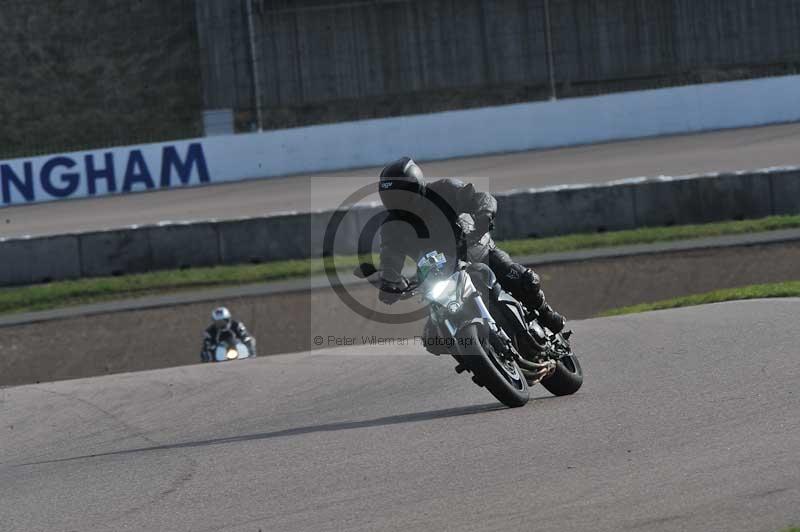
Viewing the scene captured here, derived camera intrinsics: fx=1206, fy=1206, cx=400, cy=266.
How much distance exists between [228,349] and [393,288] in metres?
8.60

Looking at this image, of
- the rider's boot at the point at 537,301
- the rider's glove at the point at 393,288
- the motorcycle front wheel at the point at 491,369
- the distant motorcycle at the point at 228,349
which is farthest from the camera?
the distant motorcycle at the point at 228,349

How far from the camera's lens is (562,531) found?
5.02 meters

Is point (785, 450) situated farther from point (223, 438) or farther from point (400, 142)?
point (400, 142)

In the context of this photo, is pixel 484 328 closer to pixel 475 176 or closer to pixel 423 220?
pixel 423 220

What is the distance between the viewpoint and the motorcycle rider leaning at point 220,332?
1599 cm

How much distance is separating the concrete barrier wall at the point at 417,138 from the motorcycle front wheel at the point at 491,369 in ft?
81.4

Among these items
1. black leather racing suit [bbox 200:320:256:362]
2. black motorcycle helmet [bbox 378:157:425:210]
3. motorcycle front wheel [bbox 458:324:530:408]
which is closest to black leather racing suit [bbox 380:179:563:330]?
black motorcycle helmet [bbox 378:157:425:210]

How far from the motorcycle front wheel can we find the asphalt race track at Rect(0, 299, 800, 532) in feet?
0.44

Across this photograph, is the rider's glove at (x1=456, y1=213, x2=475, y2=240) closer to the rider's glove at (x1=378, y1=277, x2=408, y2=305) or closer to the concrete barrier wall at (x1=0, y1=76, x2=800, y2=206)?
the rider's glove at (x1=378, y1=277, x2=408, y2=305)

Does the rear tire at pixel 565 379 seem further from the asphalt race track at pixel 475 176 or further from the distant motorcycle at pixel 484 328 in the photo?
the asphalt race track at pixel 475 176

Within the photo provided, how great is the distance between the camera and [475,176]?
94.9ft

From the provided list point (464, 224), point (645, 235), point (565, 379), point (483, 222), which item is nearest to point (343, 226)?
point (645, 235)

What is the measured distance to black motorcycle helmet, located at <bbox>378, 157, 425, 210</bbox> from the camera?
295 inches

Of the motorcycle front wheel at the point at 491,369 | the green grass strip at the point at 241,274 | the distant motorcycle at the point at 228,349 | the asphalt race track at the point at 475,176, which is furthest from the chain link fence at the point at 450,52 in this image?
the motorcycle front wheel at the point at 491,369
